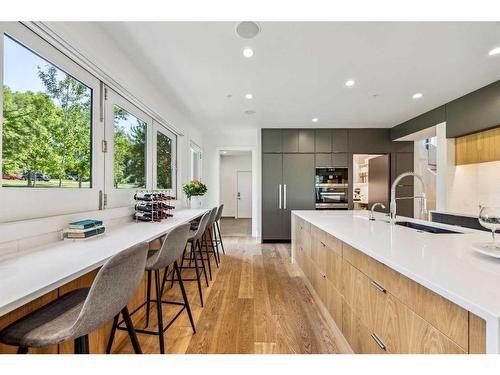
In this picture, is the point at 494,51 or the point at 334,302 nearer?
the point at 334,302

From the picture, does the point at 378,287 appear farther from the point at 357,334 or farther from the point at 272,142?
the point at 272,142

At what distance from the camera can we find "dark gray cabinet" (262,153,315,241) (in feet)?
16.3

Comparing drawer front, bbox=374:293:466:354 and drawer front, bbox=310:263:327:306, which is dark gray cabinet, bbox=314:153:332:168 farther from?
drawer front, bbox=374:293:466:354

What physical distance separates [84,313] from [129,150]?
2.17 m

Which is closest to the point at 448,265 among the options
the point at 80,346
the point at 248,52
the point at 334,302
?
the point at 334,302

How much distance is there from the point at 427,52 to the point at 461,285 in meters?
2.43

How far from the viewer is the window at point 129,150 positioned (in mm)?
2318

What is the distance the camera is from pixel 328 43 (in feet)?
6.73

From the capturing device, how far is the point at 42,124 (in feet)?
4.83

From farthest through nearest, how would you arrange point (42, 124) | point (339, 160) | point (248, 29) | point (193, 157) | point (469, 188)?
point (193, 157) → point (339, 160) → point (469, 188) → point (248, 29) → point (42, 124)

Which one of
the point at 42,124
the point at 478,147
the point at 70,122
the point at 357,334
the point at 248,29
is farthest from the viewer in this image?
the point at 478,147

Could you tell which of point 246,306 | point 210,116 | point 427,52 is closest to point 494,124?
point 427,52

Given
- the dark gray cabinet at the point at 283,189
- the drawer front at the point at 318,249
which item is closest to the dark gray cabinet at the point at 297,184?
the dark gray cabinet at the point at 283,189
